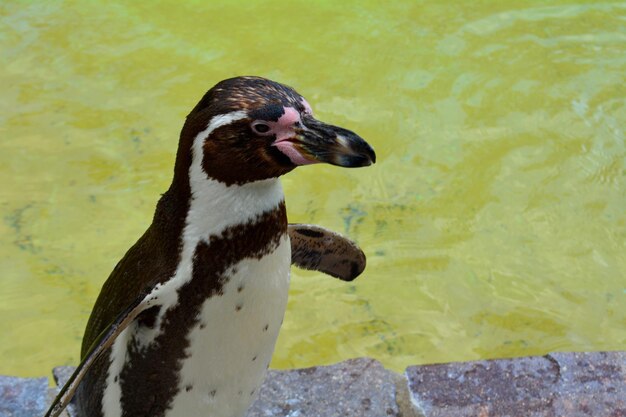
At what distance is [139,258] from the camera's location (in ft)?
5.22

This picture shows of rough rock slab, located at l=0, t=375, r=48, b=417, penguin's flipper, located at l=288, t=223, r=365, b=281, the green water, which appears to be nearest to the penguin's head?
penguin's flipper, located at l=288, t=223, r=365, b=281

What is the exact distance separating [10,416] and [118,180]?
1307 mm

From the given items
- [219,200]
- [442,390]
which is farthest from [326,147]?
[442,390]

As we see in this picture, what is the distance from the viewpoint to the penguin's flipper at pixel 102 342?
146cm

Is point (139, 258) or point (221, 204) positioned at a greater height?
point (221, 204)

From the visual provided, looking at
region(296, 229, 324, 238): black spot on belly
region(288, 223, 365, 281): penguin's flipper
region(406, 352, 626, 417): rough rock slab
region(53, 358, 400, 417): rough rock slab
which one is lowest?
region(53, 358, 400, 417): rough rock slab

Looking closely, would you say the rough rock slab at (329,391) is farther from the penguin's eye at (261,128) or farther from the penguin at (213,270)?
the penguin's eye at (261,128)

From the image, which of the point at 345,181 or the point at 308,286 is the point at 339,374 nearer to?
the point at 308,286

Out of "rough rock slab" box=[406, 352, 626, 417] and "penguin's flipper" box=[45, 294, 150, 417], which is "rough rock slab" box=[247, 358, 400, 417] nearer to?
"rough rock slab" box=[406, 352, 626, 417]

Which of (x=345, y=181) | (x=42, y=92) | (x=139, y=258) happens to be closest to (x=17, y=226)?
(x=42, y=92)

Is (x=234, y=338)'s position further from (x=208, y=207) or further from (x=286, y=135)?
(x=286, y=135)

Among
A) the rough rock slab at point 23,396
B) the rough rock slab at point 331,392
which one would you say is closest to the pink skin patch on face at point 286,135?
the rough rock slab at point 331,392

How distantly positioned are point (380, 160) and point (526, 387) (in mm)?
1428

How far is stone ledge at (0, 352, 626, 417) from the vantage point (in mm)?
1981
